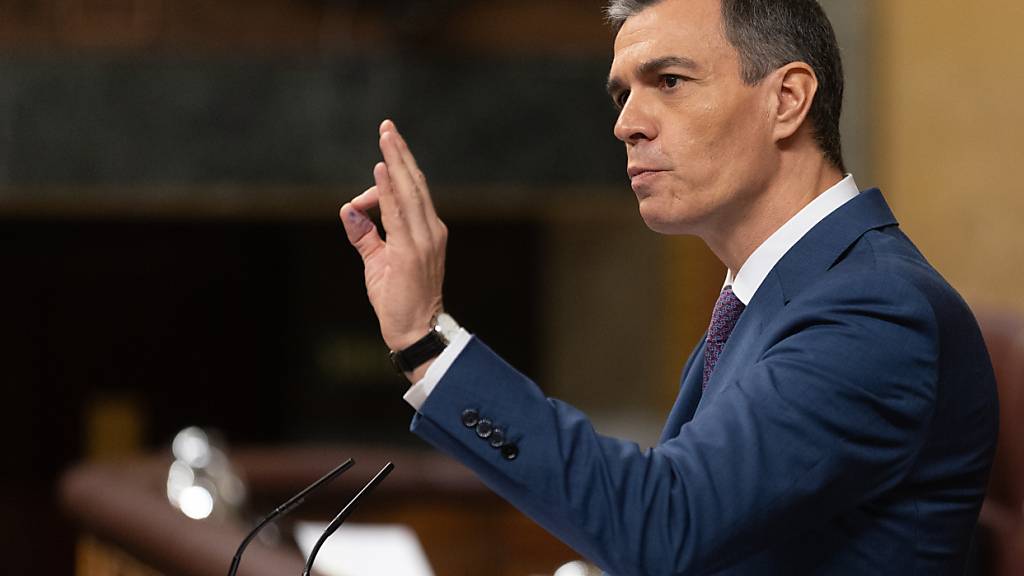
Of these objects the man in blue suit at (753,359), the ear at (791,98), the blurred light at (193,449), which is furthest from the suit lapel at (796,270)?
the blurred light at (193,449)

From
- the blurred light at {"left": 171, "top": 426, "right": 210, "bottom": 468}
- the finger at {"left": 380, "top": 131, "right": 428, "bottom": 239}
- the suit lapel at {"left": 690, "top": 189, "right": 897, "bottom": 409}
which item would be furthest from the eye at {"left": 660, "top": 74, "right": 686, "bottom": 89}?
the blurred light at {"left": 171, "top": 426, "right": 210, "bottom": 468}

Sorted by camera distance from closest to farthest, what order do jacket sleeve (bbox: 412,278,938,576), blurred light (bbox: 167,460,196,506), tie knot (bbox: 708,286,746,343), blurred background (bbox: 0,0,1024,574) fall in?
1. jacket sleeve (bbox: 412,278,938,576)
2. tie knot (bbox: 708,286,746,343)
3. blurred light (bbox: 167,460,196,506)
4. blurred background (bbox: 0,0,1024,574)

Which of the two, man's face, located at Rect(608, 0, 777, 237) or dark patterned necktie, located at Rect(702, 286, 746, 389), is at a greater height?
man's face, located at Rect(608, 0, 777, 237)

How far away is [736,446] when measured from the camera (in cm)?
132

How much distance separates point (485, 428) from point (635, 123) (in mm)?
400

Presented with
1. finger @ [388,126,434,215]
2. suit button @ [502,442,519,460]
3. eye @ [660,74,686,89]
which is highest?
eye @ [660,74,686,89]

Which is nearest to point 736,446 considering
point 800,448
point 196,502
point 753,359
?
point 800,448

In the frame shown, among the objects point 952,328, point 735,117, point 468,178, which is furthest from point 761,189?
point 468,178

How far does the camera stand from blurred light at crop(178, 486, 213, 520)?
9.48ft

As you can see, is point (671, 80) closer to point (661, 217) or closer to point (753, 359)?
point (661, 217)

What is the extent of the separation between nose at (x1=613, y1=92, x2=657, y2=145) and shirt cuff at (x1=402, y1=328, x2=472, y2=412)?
0.32 metres

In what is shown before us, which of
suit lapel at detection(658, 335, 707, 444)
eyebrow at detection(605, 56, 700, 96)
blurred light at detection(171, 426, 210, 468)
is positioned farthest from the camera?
blurred light at detection(171, 426, 210, 468)

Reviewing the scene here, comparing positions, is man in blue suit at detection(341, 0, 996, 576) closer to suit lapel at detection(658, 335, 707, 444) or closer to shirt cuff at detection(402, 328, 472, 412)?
shirt cuff at detection(402, 328, 472, 412)

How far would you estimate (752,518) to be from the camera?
1.31 metres
